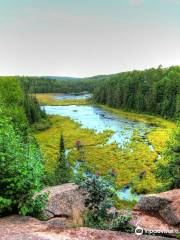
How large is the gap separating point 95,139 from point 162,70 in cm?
8450

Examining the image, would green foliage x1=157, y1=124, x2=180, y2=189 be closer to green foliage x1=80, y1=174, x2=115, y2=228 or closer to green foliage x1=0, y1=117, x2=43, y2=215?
green foliage x1=80, y1=174, x2=115, y2=228

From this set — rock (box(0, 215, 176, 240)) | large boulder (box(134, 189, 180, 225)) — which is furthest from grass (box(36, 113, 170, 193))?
rock (box(0, 215, 176, 240))

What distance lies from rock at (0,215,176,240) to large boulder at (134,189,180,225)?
5.28m

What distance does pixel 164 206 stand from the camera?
54.0 ft

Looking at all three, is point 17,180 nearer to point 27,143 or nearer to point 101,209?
point 101,209

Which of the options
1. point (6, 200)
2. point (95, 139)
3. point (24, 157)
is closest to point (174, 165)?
point (24, 157)

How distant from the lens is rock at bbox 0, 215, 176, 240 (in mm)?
10023

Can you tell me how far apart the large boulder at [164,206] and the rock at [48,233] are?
5.28 meters

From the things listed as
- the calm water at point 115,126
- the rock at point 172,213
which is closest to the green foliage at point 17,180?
the rock at point 172,213

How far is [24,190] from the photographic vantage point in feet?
39.1

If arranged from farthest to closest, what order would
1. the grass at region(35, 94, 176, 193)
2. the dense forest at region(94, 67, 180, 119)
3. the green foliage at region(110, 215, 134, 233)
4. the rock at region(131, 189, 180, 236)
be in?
the dense forest at region(94, 67, 180, 119) → the grass at region(35, 94, 176, 193) → the rock at region(131, 189, 180, 236) → the green foliage at region(110, 215, 134, 233)

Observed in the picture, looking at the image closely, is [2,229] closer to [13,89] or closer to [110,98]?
[13,89]

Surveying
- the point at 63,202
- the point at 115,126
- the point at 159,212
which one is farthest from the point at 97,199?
the point at 115,126

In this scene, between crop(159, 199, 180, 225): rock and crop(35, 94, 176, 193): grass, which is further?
crop(35, 94, 176, 193): grass
